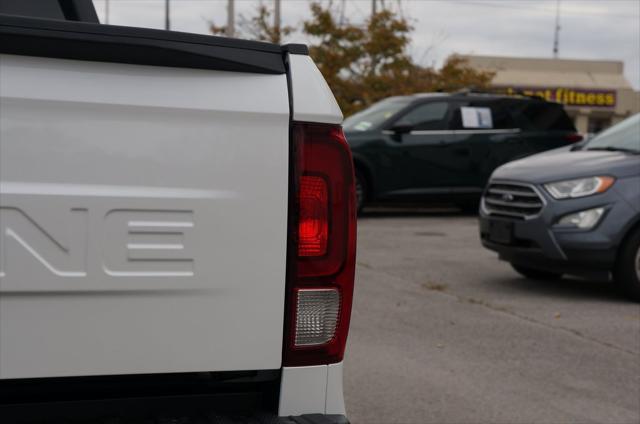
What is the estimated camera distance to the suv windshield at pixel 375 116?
1412 centimetres

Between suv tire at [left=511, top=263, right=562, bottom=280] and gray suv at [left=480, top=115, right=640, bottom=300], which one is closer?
gray suv at [left=480, top=115, right=640, bottom=300]

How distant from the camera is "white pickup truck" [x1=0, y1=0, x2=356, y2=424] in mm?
2047

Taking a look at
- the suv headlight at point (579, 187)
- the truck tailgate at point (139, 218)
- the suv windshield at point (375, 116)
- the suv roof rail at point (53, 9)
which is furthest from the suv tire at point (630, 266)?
the suv windshield at point (375, 116)

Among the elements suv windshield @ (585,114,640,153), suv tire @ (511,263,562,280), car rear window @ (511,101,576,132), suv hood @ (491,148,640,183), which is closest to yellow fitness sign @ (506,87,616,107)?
car rear window @ (511,101,576,132)

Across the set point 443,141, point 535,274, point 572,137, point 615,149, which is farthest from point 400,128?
point 615,149

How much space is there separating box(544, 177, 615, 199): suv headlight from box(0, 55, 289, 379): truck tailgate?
579 cm

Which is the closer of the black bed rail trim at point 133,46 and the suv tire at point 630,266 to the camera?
the black bed rail trim at point 133,46

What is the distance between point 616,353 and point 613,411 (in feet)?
4.06

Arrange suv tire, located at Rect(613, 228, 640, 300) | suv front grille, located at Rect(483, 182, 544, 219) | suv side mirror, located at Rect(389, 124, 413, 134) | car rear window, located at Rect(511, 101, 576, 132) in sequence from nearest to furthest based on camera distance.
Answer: suv tire, located at Rect(613, 228, 640, 300), suv front grille, located at Rect(483, 182, 544, 219), suv side mirror, located at Rect(389, 124, 413, 134), car rear window, located at Rect(511, 101, 576, 132)

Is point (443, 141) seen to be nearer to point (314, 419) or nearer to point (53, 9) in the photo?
point (53, 9)

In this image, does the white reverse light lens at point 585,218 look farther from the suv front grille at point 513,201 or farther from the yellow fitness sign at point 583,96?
the yellow fitness sign at point 583,96

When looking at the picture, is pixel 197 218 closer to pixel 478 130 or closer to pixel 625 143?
pixel 625 143

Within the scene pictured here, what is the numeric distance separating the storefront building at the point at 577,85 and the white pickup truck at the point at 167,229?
50.2 m

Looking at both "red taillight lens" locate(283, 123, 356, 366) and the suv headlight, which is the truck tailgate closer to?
"red taillight lens" locate(283, 123, 356, 366)
